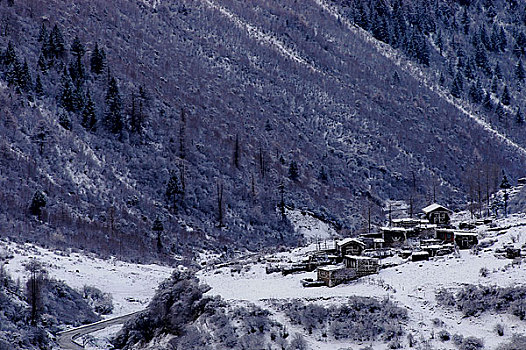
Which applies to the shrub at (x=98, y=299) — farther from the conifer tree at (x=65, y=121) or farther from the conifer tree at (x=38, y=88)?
the conifer tree at (x=38, y=88)

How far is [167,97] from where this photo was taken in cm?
10750

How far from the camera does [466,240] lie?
177 ft

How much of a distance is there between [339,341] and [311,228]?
52.8 meters

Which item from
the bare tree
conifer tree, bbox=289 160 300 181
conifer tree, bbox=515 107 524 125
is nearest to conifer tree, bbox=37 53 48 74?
conifer tree, bbox=289 160 300 181

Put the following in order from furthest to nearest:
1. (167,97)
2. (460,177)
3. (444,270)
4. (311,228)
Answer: (460,177) < (167,97) < (311,228) < (444,270)

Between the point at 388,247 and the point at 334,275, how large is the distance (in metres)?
18.8

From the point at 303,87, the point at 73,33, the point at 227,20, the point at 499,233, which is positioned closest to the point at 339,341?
the point at 499,233

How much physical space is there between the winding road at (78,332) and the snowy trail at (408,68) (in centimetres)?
10552

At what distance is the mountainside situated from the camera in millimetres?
79000

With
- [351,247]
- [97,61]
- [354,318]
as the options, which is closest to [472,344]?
[354,318]

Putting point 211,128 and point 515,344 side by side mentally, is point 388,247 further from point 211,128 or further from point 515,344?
point 211,128

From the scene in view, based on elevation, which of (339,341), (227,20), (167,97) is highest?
(227,20)

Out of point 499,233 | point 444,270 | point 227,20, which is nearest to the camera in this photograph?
point 444,270

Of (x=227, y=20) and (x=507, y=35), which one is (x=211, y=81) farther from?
(x=507, y=35)
